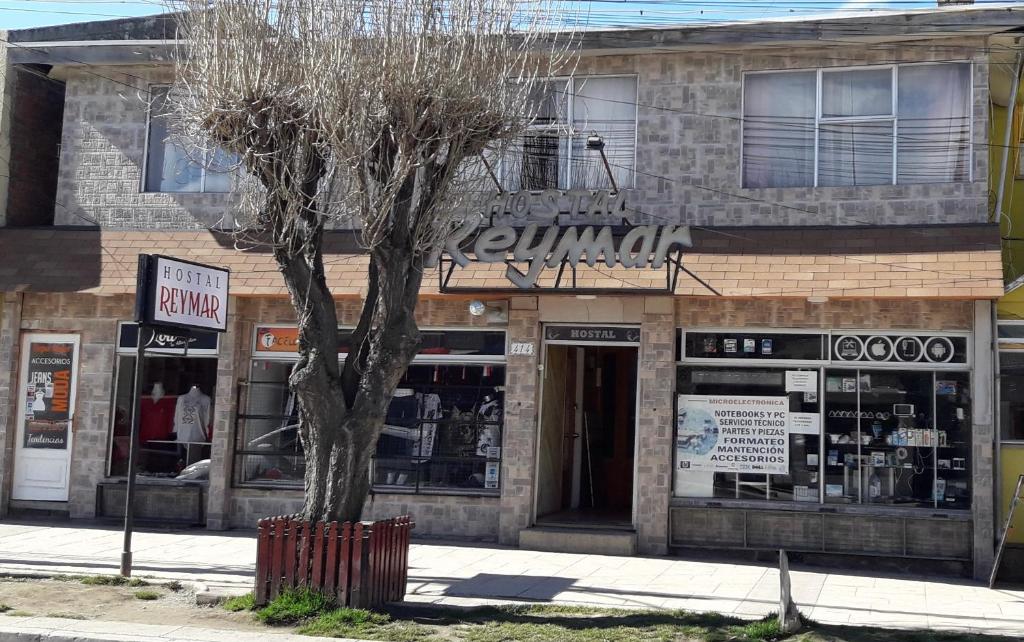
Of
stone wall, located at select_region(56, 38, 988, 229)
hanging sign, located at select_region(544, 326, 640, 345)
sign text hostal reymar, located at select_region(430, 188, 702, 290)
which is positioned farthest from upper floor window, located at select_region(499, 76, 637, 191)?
hanging sign, located at select_region(544, 326, 640, 345)

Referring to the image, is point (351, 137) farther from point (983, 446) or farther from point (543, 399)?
point (983, 446)

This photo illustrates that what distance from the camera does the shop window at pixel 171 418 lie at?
49.6 feet

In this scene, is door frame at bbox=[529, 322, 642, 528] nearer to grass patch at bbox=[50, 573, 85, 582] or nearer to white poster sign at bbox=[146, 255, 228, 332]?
white poster sign at bbox=[146, 255, 228, 332]

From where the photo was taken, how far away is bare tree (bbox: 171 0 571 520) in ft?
31.7

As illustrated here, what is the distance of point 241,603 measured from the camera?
9.30 meters

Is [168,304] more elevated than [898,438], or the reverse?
[168,304]

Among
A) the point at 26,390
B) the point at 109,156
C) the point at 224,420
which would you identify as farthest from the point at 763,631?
the point at 109,156

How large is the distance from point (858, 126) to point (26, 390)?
39.0 ft

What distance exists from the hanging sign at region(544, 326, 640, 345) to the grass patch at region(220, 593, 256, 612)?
18.9ft

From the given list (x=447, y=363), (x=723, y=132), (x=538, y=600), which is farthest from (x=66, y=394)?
(x=723, y=132)

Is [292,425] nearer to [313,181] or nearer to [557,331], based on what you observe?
[557,331]

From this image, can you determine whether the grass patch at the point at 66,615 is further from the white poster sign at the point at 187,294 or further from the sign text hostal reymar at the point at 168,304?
the white poster sign at the point at 187,294

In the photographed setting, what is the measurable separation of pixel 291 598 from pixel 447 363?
18.3 feet

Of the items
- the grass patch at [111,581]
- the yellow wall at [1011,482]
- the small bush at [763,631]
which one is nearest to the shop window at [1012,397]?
the yellow wall at [1011,482]
